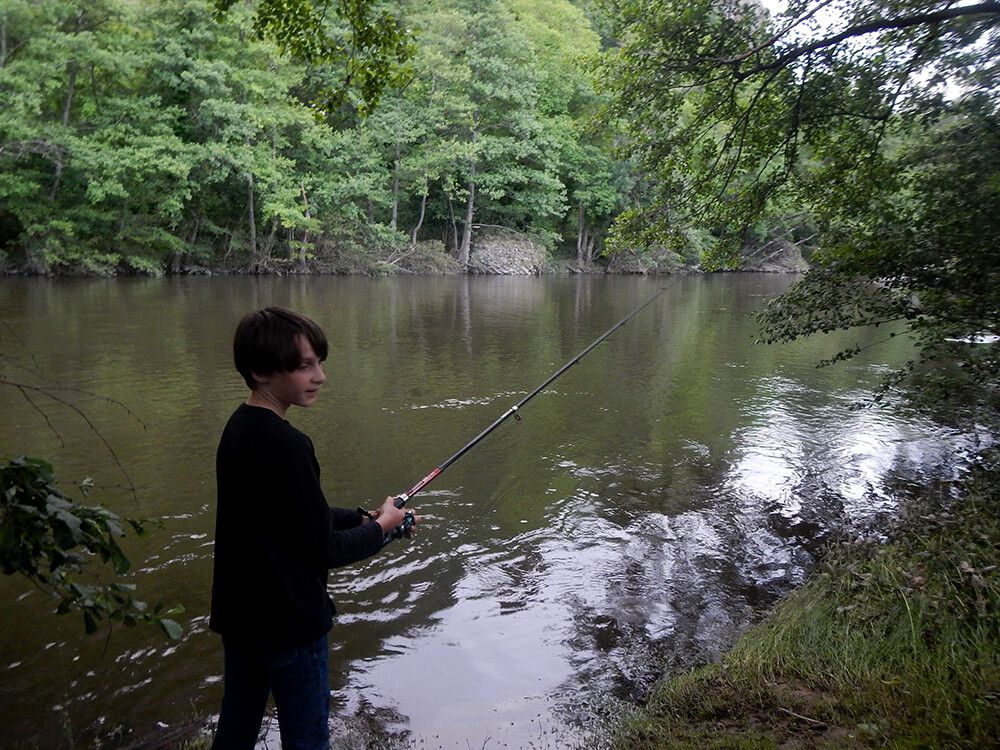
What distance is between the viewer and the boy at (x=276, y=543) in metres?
1.89

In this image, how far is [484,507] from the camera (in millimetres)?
6004

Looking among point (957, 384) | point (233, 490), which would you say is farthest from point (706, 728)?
point (957, 384)

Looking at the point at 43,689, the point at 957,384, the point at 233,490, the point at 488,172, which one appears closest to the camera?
the point at 233,490

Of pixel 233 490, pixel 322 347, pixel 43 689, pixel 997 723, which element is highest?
pixel 322 347

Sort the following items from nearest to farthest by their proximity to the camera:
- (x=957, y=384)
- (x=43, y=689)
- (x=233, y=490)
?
(x=233, y=490) < (x=43, y=689) < (x=957, y=384)

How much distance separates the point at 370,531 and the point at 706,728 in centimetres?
159

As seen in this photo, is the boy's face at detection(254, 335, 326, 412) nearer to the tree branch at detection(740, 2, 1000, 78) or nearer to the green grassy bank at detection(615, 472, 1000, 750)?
the green grassy bank at detection(615, 472, 1000, 750)

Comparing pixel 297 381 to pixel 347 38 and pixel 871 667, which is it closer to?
pixel 871 667

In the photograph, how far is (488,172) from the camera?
39062 millimetres

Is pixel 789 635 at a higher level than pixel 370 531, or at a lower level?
lower

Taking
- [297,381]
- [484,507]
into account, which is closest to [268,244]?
[484,507]

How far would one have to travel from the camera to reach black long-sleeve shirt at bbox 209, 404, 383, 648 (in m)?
1.88

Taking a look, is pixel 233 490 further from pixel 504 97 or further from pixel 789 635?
pixel 504 97

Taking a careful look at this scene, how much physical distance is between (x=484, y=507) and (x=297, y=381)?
4166 mm
